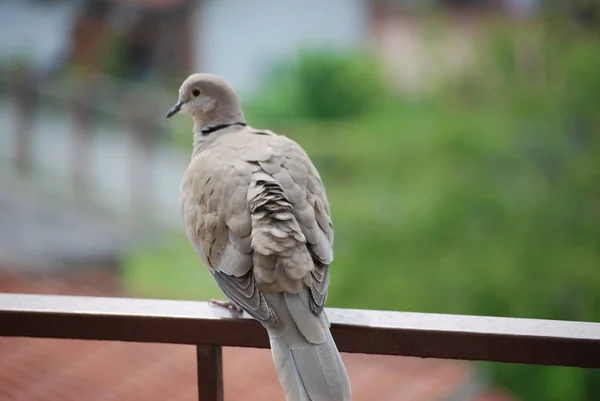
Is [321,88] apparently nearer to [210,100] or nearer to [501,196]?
[501,196]

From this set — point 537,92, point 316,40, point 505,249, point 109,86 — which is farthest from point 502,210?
point 109,86

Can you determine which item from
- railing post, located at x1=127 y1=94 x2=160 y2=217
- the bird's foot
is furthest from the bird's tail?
railing post, located at x1=127 y1=94 x2=160 y2=217

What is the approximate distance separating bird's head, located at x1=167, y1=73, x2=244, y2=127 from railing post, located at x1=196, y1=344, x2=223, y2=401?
0.55m

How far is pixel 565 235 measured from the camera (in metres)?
3.82

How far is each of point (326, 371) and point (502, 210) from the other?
3.09 metres

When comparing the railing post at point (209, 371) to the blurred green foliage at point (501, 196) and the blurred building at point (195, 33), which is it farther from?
the blurred building at point (195, 33)

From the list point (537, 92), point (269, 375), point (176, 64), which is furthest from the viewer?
point (176, 64)

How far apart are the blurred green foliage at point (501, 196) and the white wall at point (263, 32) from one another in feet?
2.55

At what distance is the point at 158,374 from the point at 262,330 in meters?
1.85

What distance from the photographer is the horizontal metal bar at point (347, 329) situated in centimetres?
96

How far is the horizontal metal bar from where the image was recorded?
958mm

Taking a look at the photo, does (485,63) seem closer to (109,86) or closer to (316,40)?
(316,40)

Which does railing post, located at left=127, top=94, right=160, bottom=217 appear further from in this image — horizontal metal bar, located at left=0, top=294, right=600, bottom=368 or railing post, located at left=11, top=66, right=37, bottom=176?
horizontal metal bar, located at left=0, top=294, right=600, bottom=368

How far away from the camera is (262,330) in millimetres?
1047
